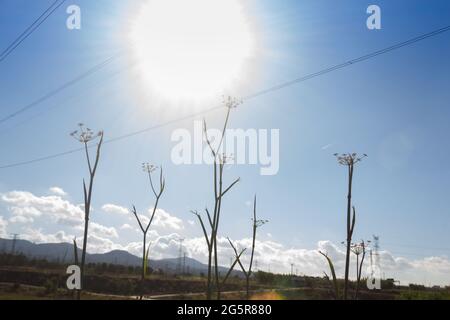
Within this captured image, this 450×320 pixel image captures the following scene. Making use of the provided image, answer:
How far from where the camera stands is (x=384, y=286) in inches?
2589

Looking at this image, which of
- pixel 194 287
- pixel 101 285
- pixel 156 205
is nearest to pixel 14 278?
pixel 101 285

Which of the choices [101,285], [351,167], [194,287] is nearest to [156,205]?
[351,167]
